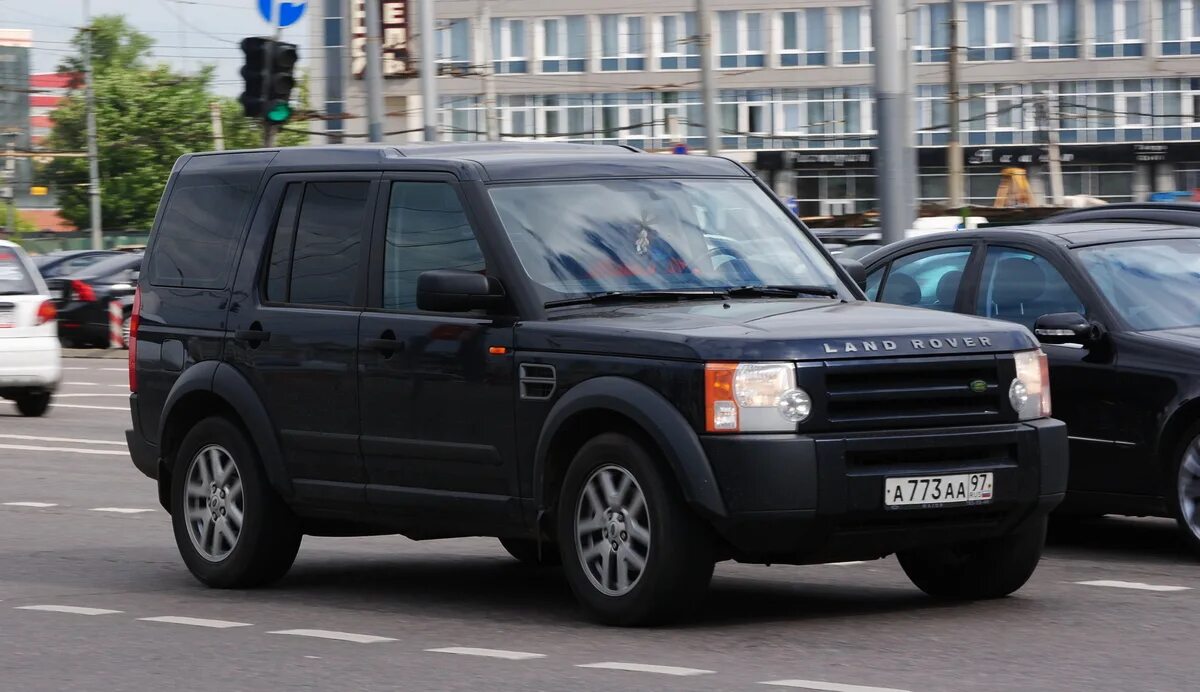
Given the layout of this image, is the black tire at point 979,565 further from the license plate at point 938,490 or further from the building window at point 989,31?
the building window at point 989,31

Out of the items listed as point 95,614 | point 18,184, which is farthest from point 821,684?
point 18,184

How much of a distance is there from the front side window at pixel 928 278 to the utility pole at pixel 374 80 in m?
16.1

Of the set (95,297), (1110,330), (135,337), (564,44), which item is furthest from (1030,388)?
(564,44)

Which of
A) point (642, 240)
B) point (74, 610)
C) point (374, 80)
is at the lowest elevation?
point (74, 610)

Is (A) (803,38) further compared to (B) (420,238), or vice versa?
(A) (803,38)

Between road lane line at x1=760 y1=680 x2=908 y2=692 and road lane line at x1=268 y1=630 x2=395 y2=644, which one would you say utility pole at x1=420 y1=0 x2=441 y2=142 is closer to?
road lane line at x1=268 y1=630 x2=395 y2=644

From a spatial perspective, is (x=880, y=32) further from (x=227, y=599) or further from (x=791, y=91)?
(x=791, y=91)

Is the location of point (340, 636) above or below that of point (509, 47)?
below

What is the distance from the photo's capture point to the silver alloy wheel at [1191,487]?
968 centimetres

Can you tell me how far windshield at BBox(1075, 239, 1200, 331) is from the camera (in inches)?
402

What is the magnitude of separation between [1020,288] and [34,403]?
13.6 metres

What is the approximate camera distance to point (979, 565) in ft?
27.6

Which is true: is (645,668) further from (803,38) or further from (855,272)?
(803,38)

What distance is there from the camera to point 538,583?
945 cm
